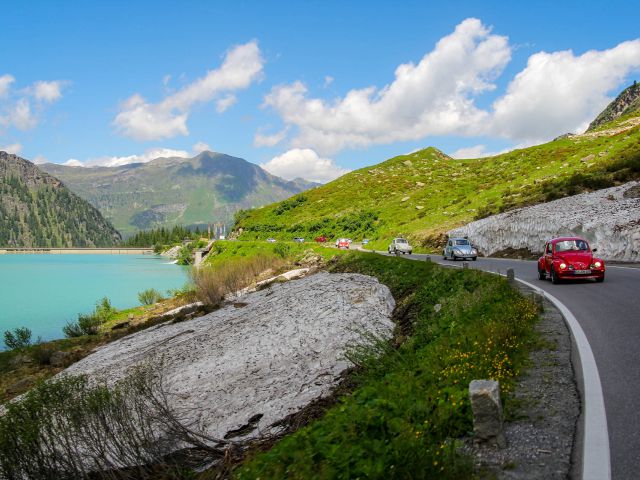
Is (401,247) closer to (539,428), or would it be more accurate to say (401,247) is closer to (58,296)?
(539,428)

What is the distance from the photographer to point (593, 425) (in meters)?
5.80

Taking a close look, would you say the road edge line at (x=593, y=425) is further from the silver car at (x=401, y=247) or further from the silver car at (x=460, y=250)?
the silver car at (x=401, y=247)

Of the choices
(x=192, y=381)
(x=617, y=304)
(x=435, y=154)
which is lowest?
(x=192, y=381)

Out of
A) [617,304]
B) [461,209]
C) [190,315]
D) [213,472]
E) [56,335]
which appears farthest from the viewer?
[461,209]

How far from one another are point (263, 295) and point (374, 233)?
4651cm

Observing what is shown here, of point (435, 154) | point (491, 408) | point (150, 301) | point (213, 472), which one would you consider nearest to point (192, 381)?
point (213, 472)

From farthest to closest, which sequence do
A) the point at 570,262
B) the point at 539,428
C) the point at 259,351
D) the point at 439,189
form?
the point at 439,189
the point at 259,351
the point at 570,262
the point at 539,428

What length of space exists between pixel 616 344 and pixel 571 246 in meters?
12.8

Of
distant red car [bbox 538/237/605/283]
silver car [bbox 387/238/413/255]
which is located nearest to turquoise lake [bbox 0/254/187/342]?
silver car [bbox 387/238/413/255]

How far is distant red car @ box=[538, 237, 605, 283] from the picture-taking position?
19.5 m

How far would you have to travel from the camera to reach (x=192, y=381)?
18266 mm

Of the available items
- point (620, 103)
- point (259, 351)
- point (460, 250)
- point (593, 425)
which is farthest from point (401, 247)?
point (620, 103)

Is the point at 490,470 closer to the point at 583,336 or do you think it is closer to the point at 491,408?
the point at 491,408

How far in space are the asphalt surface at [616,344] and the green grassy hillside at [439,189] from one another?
100 ft
